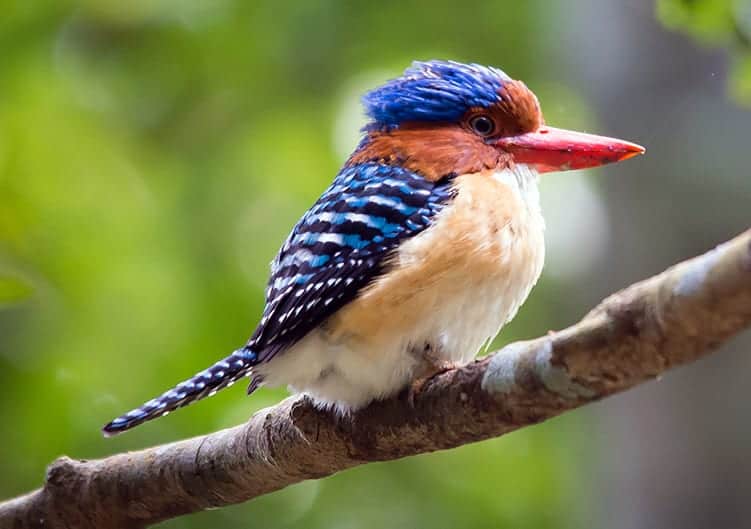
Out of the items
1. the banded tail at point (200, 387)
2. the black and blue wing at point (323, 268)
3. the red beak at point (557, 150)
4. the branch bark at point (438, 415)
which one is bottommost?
the branch bark at point (438, 415)

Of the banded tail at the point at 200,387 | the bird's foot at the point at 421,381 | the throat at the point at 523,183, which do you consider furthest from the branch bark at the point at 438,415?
the throat at the point at 523,183

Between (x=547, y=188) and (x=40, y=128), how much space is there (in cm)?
313

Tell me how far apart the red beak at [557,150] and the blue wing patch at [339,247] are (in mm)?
319

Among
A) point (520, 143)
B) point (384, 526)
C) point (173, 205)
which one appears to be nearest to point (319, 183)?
point (173, 205)

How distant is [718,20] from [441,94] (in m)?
0.85

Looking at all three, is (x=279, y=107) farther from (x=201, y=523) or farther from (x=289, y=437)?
(x=289, y=437)

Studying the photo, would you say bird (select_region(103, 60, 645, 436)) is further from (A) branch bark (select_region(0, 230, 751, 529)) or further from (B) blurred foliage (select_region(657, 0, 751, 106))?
(B) blurred foliage (select_region(657, 0, 751, 106))

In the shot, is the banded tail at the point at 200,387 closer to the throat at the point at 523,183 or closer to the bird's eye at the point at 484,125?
the throat at the point at 523,183

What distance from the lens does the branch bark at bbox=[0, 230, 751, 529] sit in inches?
77.9

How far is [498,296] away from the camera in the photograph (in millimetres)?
3148

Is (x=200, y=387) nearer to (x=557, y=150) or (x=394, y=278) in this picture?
(x=394, y=278)

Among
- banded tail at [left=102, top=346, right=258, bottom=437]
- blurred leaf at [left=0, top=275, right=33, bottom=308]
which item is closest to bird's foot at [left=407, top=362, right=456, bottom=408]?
banded tail at [left=102, top=346, right=258, bottom=437]

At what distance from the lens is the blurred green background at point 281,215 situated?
551 cm

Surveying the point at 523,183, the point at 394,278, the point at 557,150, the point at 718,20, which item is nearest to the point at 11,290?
the point at 394,278
